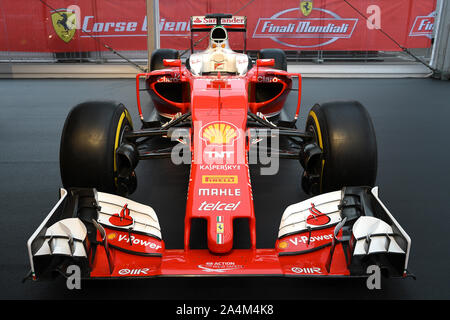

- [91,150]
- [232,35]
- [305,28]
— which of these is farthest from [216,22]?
[305,28]

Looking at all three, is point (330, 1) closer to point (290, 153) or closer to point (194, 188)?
point (290, 153)

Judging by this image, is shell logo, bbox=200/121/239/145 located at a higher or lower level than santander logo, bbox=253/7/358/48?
lower

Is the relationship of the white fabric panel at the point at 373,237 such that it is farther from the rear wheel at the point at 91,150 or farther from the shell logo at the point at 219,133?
the rear wheel at the point at 91,150

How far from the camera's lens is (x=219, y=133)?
7.66 ft

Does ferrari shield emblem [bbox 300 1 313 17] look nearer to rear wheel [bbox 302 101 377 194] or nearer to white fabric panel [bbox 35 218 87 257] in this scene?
rear wheel [bbox 302 101 377 194]

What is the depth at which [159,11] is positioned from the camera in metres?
9.12

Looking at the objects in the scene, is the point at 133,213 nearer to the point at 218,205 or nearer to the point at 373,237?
the point at 218,205

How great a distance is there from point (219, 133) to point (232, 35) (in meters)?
7.53

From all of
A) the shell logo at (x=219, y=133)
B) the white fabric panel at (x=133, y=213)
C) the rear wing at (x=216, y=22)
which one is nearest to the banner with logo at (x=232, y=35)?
the rear wing at (x=216, y=22)

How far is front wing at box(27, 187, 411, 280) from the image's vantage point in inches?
66.2

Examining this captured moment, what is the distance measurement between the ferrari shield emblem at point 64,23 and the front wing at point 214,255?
8.07 metres

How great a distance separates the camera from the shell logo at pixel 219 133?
7.56 feet

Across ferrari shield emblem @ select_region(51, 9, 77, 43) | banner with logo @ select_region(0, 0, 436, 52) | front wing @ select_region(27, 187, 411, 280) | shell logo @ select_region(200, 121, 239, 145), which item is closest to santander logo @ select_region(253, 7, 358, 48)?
banner with logo @ select_region(0, 0, 436, 52)

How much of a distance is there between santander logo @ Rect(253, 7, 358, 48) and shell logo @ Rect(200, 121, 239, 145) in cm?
750
